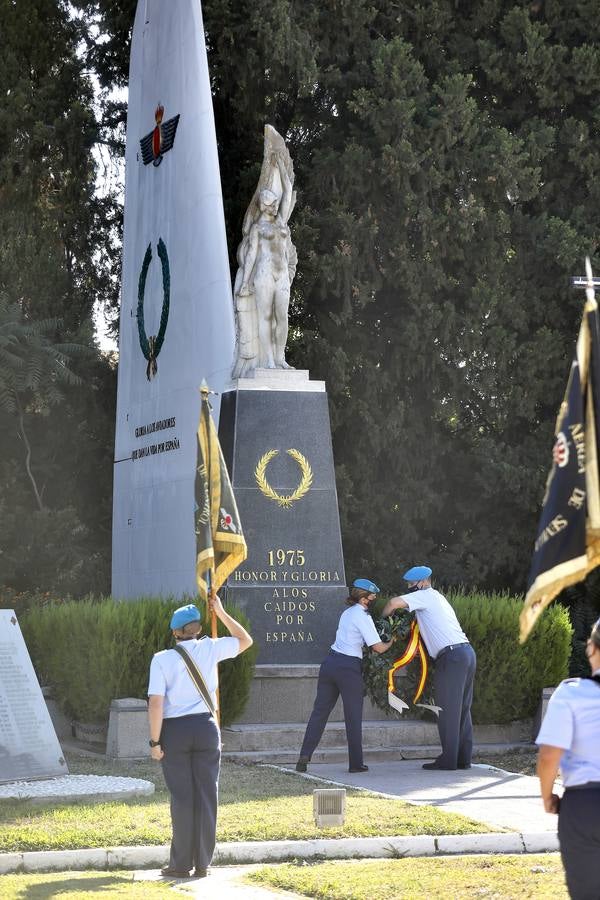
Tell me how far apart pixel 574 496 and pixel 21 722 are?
7923 millimetres

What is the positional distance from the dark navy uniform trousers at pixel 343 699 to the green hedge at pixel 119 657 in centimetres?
188

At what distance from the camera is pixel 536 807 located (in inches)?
474

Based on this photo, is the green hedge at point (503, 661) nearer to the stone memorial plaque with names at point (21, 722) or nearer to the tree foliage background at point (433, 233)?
the stone memorial plaque with names at point (21, 722)

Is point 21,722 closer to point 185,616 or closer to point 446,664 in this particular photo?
point 446,664

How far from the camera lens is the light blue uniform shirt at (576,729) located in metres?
6.23

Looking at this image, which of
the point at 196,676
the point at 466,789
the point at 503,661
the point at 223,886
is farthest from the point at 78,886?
the point at 503,661

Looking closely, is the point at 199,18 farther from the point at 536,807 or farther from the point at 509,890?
the point at 509,890

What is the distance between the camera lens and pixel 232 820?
10875 mm

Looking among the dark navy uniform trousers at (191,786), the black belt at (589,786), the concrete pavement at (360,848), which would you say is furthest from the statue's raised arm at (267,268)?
the black belt at (589,786)

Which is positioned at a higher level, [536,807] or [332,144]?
[332,144]

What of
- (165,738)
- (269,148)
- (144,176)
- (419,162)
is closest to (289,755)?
(165,738)

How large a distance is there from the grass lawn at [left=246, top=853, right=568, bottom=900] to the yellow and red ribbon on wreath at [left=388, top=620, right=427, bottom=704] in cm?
521

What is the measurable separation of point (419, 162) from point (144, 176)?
496 centimetres

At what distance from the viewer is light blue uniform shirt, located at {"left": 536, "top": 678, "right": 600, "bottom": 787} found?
20.5 ft
